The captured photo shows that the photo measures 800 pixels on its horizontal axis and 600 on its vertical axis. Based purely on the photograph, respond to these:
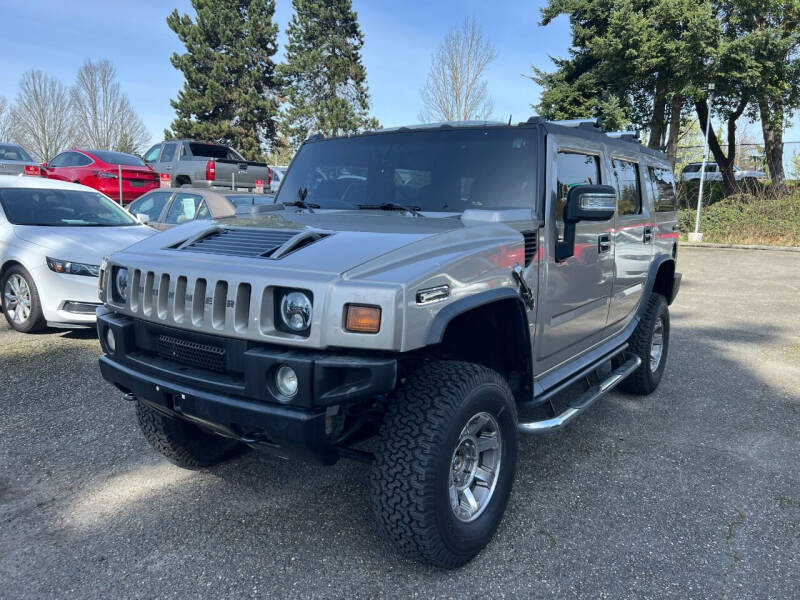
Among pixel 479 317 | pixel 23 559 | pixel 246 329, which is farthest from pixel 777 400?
pixel 23 559

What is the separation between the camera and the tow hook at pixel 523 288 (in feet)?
9.54

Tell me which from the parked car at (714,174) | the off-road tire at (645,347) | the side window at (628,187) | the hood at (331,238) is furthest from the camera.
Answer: the parked car at (714,174)

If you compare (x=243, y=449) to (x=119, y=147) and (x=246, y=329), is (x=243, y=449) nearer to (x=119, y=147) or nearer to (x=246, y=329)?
(x=246, y=329)

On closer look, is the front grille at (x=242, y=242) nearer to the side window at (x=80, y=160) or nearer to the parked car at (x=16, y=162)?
the side window at (x=80, y=160)

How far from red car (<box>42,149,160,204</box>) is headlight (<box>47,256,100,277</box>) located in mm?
8284

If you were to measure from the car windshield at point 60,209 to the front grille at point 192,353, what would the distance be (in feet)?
16.0

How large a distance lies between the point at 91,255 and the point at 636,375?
525 centimetres

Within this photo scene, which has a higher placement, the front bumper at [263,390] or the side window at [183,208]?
the side window at [183,208]

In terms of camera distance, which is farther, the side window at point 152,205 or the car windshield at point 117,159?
the car windshield at point 117,159

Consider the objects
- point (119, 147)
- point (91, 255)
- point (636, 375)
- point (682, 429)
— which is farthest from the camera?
point (119, 147)

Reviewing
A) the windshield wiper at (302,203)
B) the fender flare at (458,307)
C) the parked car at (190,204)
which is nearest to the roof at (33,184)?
the parked car at (190,204)

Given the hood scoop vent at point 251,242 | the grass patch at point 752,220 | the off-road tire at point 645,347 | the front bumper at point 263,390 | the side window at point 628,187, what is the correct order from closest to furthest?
the front bumper at point 263,390 < the hood scoop vent at point 251,242 < the side window at point 628,187 < the off-road tire at point 645,347 < the grass patch at point 752,220

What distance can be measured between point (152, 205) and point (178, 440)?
635 cm

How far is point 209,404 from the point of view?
2412 mm
